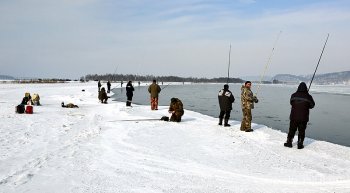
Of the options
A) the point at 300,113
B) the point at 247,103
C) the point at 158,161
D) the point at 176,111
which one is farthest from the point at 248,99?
the point at 158,161

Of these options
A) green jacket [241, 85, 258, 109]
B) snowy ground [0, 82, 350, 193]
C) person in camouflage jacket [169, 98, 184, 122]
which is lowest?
snowy ground [0, 82, 350, 193]

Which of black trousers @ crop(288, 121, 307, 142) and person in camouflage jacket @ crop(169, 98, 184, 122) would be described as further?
person in camouflage jacket @ crop(169, 98, 184, 122)

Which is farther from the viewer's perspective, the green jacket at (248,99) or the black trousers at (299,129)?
the green jacket at (248,99)

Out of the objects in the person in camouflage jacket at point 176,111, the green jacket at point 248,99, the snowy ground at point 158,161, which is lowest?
the snowy ground at point 158,161

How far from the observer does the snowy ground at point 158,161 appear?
606cm

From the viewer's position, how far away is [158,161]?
25.8 ft

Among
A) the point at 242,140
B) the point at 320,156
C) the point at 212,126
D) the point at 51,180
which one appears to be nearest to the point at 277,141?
the point at 242,140

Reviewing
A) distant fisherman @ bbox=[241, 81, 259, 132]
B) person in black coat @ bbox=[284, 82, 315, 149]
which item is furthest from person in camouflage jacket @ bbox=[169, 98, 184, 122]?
person in black coat @ bbox=[284, 82, 315, 149]

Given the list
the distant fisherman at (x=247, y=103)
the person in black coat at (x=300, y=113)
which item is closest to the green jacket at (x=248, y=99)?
the distant fisherman at (x=247, y=103)

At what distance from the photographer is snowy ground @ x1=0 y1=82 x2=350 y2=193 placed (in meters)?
6.06

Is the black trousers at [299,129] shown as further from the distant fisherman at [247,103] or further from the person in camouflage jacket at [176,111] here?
the person in camouflage jacket at [176,111]

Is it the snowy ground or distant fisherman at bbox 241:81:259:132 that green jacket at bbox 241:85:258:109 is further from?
the snowy ground

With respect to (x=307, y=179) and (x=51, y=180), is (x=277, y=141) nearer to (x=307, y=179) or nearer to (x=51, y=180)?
(x=307, y=179)

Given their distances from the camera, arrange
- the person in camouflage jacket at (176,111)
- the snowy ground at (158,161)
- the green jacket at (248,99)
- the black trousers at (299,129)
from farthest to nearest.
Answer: the person in camouflage jacket at (176,111), the green jacket at (248,99), the black trousers at (299,129), the snowy ground at (158,161)
